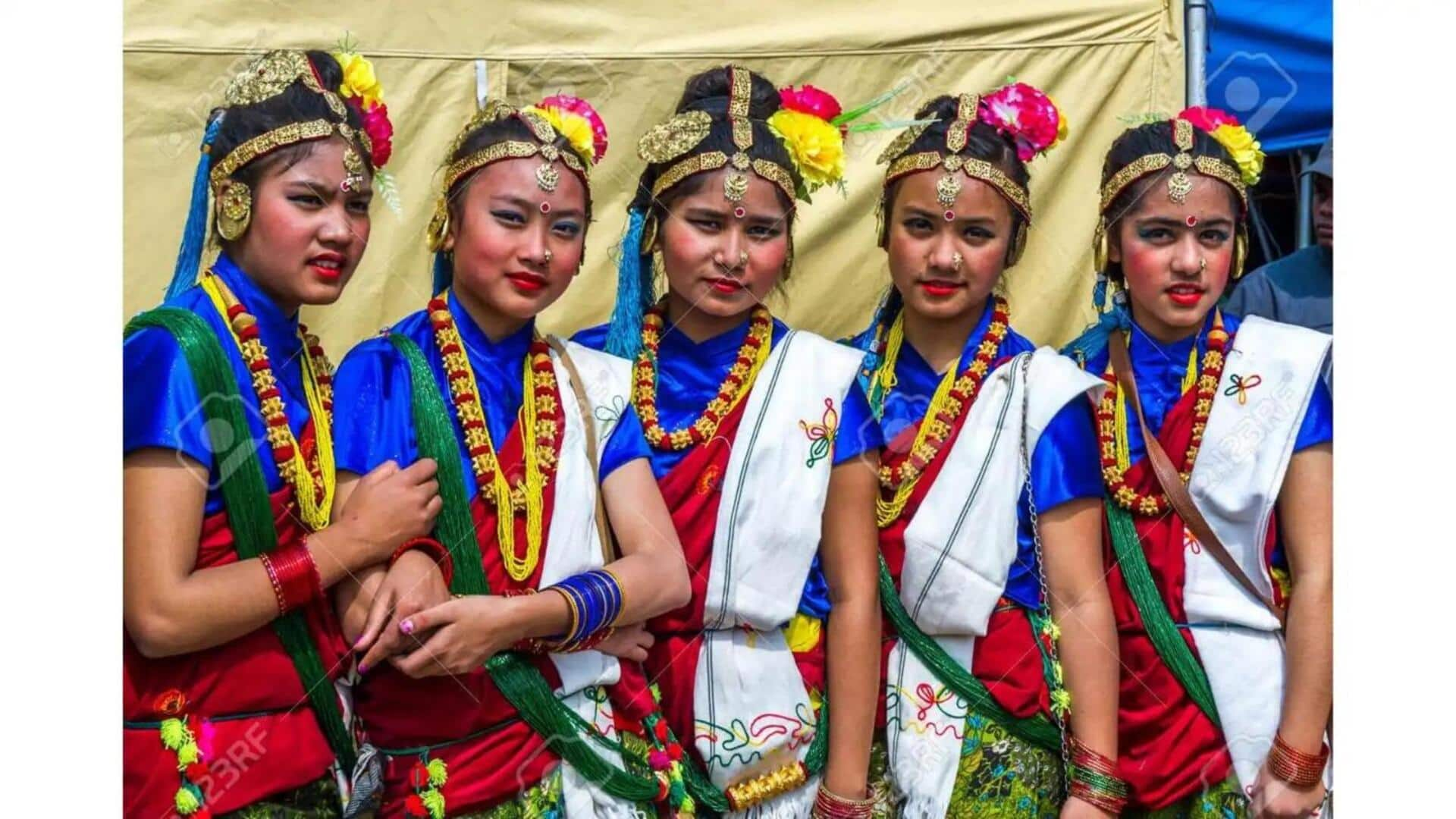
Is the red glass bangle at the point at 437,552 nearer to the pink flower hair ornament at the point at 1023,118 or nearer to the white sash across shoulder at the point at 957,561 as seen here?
the white sash across shoulder at the point at 957,561

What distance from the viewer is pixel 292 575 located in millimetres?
2564

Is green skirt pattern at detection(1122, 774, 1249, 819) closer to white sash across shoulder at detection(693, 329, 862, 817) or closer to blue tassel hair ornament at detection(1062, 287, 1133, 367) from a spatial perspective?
white sash across shoulder at detection(693, 329, 862, 817)

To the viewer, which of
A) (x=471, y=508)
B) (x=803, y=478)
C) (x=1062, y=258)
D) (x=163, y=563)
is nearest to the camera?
(x=163, y=563)

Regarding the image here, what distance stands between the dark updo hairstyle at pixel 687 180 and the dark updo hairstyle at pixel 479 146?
6.8 inches

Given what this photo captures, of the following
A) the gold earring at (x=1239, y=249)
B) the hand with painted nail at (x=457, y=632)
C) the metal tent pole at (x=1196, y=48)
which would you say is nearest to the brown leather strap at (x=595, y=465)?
the hand with painted nail at (x=457, y=632)

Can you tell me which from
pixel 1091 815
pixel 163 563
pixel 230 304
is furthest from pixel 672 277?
pixel 1091 815

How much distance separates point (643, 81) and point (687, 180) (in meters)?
0.84

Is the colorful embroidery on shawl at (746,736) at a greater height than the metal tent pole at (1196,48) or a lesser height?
lesser

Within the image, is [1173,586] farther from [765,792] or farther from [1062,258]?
[1062,258]

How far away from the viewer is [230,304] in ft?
8.64

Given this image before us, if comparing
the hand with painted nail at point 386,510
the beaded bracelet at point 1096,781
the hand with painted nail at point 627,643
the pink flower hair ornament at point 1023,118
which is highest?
the pink flower hair ornament at point 1023,118

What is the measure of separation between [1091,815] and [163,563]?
1.59 metres

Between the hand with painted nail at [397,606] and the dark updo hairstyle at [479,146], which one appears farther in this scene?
the dark updo hairstyle at [479,146]

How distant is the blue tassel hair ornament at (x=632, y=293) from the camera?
3.00 meters
